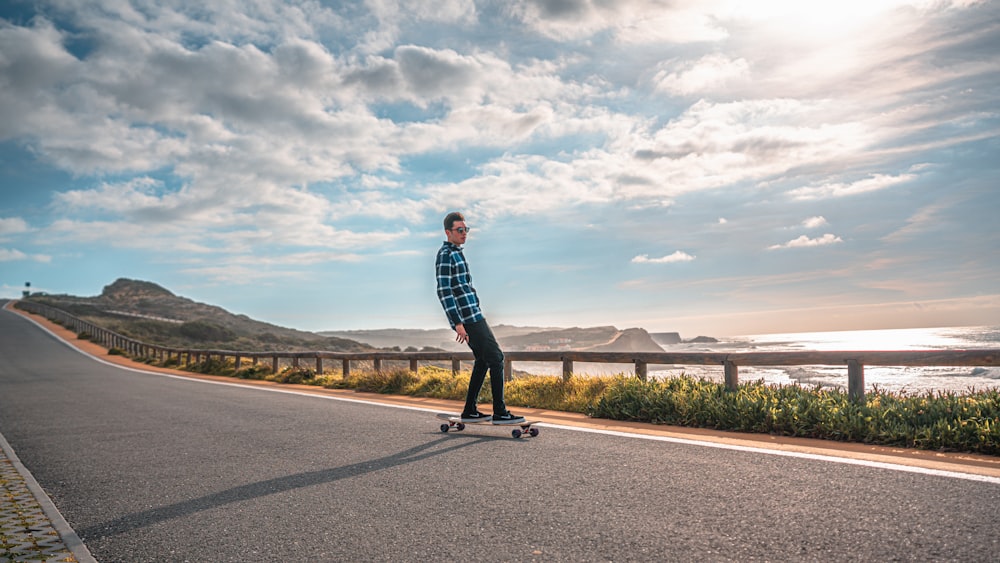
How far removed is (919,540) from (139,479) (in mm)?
5787

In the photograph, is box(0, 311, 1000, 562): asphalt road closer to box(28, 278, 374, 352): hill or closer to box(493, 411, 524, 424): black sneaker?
box(493, 411, 524, 424): black sneaker

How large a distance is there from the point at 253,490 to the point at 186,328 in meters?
63.8

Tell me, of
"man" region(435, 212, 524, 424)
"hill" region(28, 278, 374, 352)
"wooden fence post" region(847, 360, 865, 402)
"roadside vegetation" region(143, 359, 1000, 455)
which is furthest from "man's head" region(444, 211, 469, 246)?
"hill" region(28, 278, 374, 352)

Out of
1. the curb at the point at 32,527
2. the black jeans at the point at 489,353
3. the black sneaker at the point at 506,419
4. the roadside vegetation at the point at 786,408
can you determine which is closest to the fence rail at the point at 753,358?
the roadside vegetation at the point at 786,408

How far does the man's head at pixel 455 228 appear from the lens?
7270 mm

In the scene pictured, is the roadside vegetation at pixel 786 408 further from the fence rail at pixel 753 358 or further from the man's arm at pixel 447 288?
the man's arm at pixel 447 288

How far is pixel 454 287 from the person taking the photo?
7.25 m

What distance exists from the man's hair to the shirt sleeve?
297 mm

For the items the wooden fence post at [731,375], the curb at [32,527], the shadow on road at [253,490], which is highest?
the wooden fence post at [731,375]

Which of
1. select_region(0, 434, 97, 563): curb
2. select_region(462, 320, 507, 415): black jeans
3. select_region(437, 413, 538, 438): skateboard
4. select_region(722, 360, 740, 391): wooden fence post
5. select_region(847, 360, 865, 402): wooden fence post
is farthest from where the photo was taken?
select_region(722, 360, 740, 391): wooden fence post

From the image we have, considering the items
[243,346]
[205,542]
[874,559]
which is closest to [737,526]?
[874,559]

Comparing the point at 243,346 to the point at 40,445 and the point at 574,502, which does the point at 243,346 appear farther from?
the point at 574,502

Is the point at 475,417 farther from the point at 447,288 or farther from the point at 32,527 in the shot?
the point at 32,527

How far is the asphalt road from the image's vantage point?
3.62m
